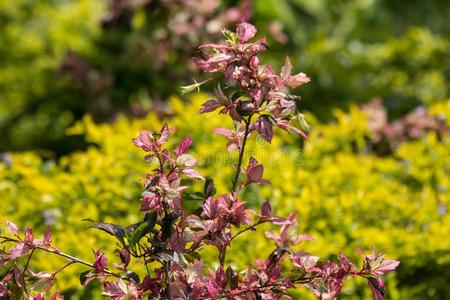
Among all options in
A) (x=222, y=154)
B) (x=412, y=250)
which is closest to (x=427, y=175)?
(x=412, y=250)

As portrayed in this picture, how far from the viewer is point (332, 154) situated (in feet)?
14.9

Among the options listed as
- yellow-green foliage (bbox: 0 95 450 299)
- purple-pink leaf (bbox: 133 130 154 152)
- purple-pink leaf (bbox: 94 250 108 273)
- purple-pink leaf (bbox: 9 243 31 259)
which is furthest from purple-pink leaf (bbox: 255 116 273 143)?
yellow-green foliage (bbox: 0 95 450 299)

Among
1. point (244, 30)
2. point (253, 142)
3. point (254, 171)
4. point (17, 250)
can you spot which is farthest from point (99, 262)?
point (253, 142)

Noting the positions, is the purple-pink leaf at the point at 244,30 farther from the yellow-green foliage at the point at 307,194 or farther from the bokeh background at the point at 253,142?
the yellow-green foliage at the point at 307,194

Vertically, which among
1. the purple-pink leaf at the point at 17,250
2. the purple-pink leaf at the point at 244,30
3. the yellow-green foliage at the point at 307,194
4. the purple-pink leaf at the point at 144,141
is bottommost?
the purple-pink leaf at the point at 17,250

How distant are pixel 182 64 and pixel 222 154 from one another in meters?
1.98

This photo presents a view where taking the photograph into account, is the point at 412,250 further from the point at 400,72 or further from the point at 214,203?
the point at 400,72

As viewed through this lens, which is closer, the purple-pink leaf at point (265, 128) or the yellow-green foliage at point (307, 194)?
the purple-pink leaf at point (265, 128)

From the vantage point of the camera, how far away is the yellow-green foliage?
3.35 m

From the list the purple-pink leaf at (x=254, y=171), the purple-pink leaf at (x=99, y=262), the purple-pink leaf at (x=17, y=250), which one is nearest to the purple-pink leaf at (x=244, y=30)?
the purple-pink leaf at (x=254, y=171)

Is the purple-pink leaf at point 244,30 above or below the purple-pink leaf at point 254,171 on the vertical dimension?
above

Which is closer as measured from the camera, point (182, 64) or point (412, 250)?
point (412, 250)

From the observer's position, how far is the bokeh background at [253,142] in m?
3.51

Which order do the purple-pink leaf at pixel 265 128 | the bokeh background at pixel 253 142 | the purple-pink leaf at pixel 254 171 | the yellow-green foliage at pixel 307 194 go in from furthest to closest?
the bokeh background at pixel 253 142
the yellow-green foliage at pixel 307 194
the purple-pink leaf at pixel 254 171
the purple-pink leaf at pixel 265 128
